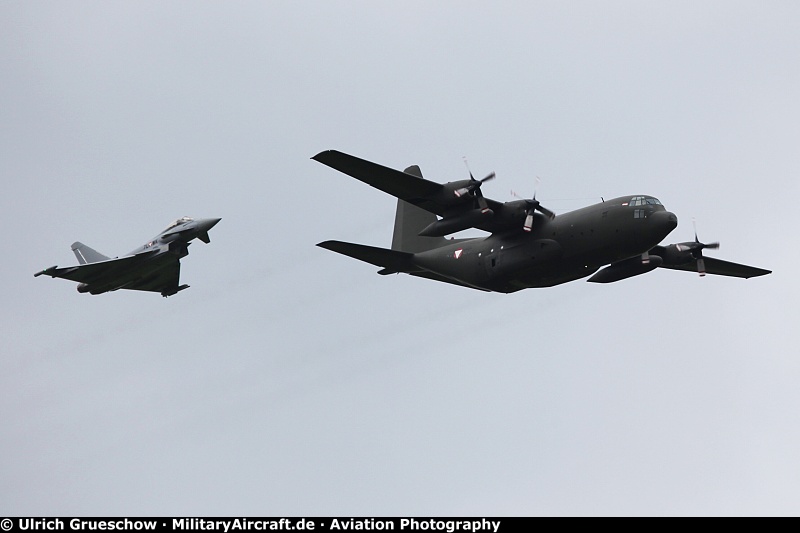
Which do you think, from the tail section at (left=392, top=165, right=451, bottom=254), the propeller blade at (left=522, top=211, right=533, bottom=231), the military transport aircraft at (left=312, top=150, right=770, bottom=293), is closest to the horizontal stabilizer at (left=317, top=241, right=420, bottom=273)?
the military transport aircraft at (left=312, top=150, right=770, bottom=293)

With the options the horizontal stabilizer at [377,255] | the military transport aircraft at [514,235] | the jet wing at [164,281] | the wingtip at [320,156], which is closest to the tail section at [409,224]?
the horizontal stabilizer at [377,255]

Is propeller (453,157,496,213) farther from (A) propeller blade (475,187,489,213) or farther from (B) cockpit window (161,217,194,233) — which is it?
(B) cockpit window (161,217,194,233)

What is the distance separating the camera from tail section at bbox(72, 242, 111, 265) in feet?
177

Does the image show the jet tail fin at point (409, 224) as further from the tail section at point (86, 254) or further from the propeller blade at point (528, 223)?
the tail section at point (86, 254)

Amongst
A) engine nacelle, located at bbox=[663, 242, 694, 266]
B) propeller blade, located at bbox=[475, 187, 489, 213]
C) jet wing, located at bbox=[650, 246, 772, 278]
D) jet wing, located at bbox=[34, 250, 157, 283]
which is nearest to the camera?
propeller blade, located at bbox=[475, 187, 489, 213]

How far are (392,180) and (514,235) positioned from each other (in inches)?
226

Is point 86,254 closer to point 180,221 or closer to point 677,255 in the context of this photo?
point 180,221

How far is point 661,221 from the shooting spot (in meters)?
37.3

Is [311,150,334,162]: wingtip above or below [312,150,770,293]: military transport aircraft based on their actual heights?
above
